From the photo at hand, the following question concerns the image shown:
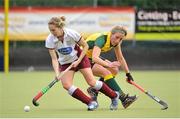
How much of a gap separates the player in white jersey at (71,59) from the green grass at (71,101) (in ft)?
0.65

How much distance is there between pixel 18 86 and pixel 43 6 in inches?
265

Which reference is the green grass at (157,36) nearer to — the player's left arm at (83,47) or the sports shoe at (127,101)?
the sports shoe at (127,101)

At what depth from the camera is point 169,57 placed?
65.0 feet

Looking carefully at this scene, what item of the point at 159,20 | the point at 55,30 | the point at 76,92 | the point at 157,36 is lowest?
the point at 157,36

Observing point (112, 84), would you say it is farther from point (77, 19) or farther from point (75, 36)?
point (77, 19)

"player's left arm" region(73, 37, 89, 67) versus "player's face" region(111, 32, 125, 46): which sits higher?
"player's face" region(111, 32, 125, 46)

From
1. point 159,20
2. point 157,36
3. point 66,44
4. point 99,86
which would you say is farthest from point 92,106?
point 159,20

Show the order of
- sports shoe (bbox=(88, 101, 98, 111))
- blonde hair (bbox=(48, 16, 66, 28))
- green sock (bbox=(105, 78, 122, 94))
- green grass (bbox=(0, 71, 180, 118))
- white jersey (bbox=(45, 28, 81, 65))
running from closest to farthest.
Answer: green grass (bbox=(0, 71, 180, 118)) < blonde hair (bbox=(48, 16, 66, 28)) < sports shoe (bbox=(88, 101, 98, 111)) < white jersey (bbox=(45, 28, 81, 65)) < green sock (bbox=(105, 78, 122, 94))

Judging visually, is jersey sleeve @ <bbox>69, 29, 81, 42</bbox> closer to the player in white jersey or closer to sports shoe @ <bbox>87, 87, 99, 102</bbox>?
the player in white jersey

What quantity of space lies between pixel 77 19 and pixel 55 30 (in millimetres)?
10751

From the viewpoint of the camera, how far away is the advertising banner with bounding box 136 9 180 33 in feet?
65.6

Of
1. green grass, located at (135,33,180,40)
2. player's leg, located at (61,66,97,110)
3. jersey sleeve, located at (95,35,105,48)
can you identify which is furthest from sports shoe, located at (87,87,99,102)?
green grass, located at (135,33,180,40)

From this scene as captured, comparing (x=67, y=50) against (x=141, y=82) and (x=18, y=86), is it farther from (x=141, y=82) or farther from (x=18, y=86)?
(x=141, y=82)

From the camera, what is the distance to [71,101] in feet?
35.5
